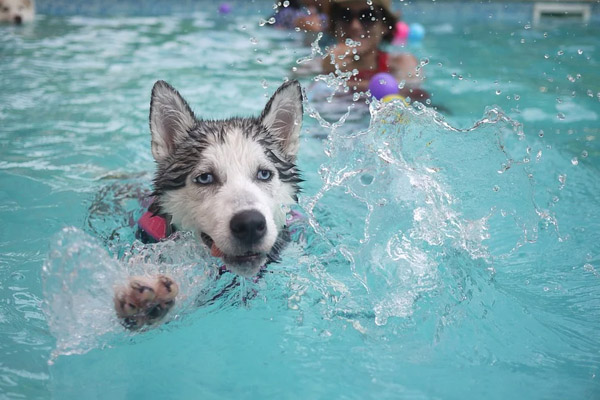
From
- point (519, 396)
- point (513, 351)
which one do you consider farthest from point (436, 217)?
point (519, 396)

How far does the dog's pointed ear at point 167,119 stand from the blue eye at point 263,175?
0.73 meters

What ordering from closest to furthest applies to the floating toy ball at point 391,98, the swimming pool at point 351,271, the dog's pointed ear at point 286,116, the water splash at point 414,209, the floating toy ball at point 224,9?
the swimming pool at point 351,271, the water splash at point 414,209, the dog's pointed ear at point 286,116, the floating toy ball at point 391,98, the floating toy ball at point 224,9

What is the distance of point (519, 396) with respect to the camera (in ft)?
10.6

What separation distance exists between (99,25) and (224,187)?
12214 millimetres

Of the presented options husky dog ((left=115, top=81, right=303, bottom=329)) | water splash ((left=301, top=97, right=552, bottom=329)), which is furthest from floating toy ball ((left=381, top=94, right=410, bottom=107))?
husky dog ((left=115, top=81, right=303, bottom=329))

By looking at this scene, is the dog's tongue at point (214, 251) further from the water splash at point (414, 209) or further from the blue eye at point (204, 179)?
the water splash at point (414, 209)

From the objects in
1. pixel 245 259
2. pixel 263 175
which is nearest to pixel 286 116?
pixel 263 175

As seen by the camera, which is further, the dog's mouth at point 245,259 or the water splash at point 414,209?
the water splash at point 414,209

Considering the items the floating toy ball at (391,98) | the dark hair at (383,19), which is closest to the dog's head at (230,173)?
the floating toy ball at (391,98)

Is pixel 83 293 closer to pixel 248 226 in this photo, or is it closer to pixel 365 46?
pixel 248 226

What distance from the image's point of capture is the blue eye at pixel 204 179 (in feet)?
13.1

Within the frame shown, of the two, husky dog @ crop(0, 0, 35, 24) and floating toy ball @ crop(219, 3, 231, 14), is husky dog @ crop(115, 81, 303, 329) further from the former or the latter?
floating toy ball @ crop(219, 3, 231, 14)

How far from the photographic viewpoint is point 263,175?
163 inches

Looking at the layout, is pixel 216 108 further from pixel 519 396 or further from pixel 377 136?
pixel 519 396
